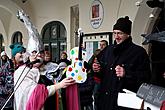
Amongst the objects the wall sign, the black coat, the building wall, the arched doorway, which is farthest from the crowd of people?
the arched doorway

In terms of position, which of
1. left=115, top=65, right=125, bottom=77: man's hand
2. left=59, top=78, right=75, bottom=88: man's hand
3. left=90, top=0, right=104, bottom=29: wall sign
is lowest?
left=59, top=78, right=75, bottom=88: man's hand

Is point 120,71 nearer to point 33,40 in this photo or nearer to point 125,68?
point 125,68

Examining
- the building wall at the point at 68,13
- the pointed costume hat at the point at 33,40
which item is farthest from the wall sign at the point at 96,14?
the pointed costume hat at the point at 33,40

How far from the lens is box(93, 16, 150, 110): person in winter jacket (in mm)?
2441

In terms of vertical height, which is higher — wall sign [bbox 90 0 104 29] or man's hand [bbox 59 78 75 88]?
wall sign [bbox 90 0 104 29]

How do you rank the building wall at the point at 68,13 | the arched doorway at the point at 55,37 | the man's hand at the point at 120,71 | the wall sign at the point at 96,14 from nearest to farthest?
the man's hand at the point at 120,71 < the building wall at the point at 68,13 < the wall sign at the point at 96,14 < the arched doorway at the point at 55,37

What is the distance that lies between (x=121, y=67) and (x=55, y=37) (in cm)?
657

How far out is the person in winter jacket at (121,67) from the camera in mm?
2441

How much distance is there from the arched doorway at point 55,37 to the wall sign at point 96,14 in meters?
1.54

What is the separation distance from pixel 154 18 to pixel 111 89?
3.35 meters

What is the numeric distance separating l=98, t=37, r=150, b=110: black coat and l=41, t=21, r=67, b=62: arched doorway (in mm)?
5695

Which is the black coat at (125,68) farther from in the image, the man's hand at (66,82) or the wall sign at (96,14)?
the wall sign at (96,14)

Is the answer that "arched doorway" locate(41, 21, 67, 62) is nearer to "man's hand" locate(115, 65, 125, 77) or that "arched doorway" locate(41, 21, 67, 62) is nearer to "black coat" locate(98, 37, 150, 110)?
"black coat" locate(98, 37, 150, 110)

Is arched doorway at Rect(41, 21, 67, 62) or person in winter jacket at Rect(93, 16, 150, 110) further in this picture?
arched doorway at Rect(41, 21, 67, 62)
